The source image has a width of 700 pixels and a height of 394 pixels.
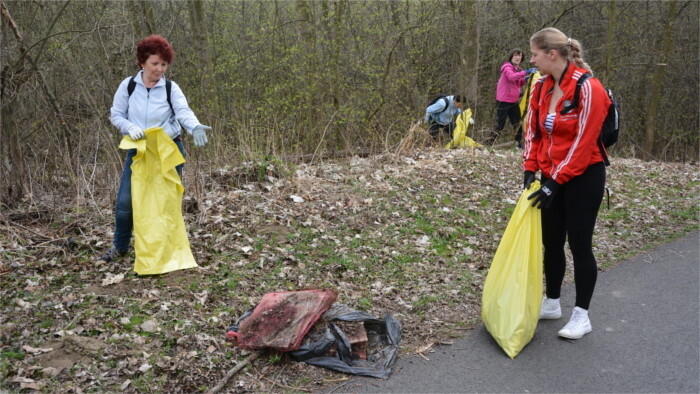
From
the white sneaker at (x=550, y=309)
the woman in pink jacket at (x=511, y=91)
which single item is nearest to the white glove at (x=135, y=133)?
the white sneaker at (x=550, y=309)

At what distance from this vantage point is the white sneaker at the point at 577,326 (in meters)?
3.85

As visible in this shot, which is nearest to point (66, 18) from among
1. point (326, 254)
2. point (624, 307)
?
point (326, 254)

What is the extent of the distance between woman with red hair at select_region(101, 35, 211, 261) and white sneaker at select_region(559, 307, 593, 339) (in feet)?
10.1

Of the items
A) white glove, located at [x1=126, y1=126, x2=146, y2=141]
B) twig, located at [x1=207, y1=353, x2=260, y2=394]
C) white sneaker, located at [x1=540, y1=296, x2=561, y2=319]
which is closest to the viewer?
twig, located at [x1=207, y1=353, x2=260, y2=394]

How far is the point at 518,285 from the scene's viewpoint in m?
3.68

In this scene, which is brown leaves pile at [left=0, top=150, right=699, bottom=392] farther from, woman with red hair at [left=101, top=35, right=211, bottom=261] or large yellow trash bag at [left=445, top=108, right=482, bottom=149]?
large yellow trash bag at [left=445, top=108, right=482, bottom=149]

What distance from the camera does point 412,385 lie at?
11.0 ft

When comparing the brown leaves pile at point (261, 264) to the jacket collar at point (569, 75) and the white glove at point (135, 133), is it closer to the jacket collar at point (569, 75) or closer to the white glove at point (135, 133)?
the white glove at point (135, 133)

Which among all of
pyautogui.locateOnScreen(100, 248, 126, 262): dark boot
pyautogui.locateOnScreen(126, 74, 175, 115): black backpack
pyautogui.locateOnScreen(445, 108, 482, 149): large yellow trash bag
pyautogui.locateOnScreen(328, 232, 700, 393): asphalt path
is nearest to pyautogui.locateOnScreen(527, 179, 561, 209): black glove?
pyautogui.locateOnScreen(328, 232, 700, 393): asphalt path

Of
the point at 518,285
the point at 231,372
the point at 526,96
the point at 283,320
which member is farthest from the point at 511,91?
the point at 231,372

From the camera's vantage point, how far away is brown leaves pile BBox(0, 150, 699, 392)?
135 inches

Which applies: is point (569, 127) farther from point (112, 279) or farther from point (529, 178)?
point (112, 279)

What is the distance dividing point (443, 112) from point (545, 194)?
265 inches

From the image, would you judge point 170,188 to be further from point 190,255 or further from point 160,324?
point 160,324
